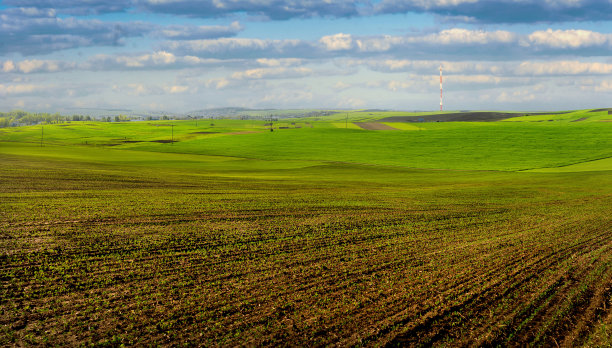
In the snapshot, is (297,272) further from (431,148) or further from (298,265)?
(431,148)

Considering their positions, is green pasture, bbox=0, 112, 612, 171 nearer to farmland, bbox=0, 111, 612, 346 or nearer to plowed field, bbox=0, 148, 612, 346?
farmland, bbox=0, 111, 612, 346

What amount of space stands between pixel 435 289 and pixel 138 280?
741cm

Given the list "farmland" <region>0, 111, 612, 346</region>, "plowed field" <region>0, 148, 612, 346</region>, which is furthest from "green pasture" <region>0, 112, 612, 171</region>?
"plowed field" <region>0, 148, 612, 346</region>

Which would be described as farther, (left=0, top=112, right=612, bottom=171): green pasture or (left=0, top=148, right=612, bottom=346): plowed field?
(left=0, top=112, right=612, bottom=171): green pasture

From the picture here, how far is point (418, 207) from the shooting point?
2497cm

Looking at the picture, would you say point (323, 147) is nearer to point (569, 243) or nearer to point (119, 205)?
point (119, 205)

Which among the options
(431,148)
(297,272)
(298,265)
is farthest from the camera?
(431,148)

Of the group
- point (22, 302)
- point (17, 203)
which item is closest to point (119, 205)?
point (17, 203)

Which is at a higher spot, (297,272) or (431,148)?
(431,148)

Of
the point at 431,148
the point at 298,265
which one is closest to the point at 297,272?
the point at 298,265

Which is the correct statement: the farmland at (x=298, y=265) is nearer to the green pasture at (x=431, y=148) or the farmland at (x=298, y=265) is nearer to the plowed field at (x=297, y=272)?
the plowed field at (x=297, y=272)

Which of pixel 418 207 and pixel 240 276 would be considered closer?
pixel 240 276

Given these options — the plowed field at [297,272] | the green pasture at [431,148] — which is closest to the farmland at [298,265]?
the plowed field at [297,272]

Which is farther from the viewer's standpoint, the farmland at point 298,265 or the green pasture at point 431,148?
the green pasture at point 431,148
